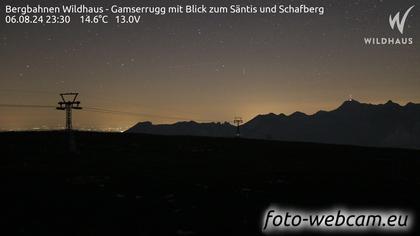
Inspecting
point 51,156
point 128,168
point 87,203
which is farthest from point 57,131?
point 87,203

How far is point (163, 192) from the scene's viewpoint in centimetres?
3675

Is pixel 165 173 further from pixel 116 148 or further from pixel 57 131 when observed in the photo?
pixel 57 131

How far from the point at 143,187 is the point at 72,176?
1107 centimetres

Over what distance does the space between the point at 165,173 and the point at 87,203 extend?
791 inches

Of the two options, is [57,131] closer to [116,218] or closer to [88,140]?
[88,140]

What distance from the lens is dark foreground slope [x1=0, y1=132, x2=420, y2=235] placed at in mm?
25297

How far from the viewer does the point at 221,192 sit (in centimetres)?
3675

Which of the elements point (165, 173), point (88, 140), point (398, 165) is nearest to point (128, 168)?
point (165, 173)

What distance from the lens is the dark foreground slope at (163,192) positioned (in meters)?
25.3

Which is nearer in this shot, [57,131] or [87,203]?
[87,203]

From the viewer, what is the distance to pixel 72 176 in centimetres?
4625

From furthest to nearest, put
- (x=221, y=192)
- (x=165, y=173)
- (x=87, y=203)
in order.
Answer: (x=165, y=173) < (x=221, y=192) < (x=87, y=203)

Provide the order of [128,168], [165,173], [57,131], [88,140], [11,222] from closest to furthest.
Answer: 1. [11,222]
2. [165,173]
3. [128,168]
4. [88,140]
5. [57,131]

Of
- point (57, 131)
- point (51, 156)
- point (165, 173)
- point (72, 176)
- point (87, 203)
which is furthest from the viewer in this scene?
point (57, 131)
